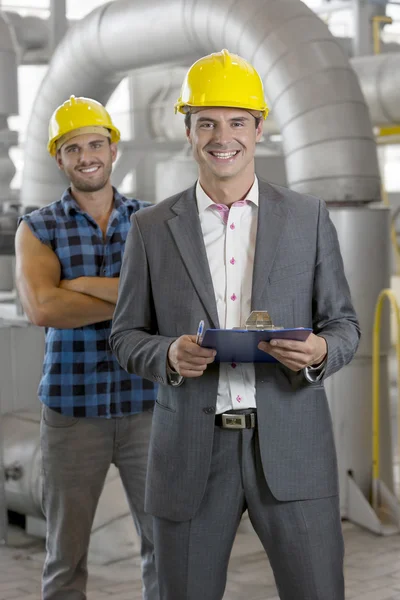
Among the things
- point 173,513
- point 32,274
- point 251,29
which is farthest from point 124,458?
point 251,29

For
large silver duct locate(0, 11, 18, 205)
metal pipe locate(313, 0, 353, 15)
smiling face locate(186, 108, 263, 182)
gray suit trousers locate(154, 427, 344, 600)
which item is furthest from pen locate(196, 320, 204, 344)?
metal pipe locate(313, 0, 353, 15)

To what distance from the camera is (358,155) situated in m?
4.77

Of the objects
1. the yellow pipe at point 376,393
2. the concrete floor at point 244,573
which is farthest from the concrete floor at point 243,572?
the yellow pipe at point 376,393

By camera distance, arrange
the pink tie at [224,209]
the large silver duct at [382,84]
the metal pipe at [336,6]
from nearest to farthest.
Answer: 1. the pink tie at [224,209]
2. the large silver duct at [382,84]
3. the metal pipe at [336,6]

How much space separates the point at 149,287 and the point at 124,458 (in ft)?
3.00

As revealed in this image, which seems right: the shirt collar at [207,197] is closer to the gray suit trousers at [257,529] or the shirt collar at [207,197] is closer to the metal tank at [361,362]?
the gray suit trousers at [257,529]

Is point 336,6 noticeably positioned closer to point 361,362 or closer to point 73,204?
point 361,362

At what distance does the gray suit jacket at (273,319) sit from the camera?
2.07 meters

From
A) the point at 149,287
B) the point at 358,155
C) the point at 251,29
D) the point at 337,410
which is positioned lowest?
the point at 337,410

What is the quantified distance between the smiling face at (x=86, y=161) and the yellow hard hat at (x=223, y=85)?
33.5 inches

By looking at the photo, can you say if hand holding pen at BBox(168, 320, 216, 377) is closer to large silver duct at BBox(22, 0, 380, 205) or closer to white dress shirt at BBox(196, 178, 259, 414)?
white dress shirt at BBox(196, 178, 259, 414)

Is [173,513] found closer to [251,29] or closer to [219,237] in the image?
[219,237]

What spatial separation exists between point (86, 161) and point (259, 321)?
124 centimetres

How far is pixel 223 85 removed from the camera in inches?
82.3
